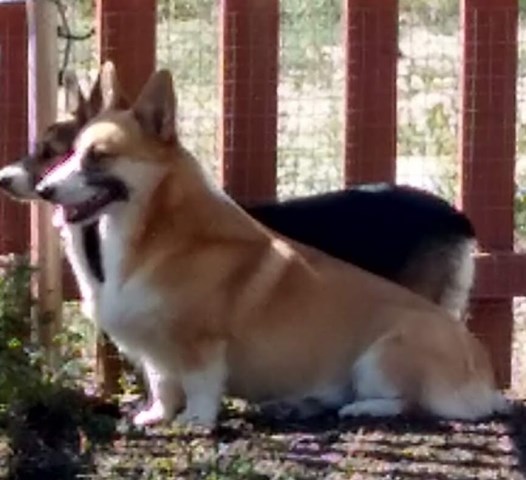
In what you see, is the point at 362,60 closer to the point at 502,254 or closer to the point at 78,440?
the point at 502,254

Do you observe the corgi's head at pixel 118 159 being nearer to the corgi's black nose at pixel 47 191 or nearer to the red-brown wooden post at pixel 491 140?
the corgi's black nose at pixel 47 191

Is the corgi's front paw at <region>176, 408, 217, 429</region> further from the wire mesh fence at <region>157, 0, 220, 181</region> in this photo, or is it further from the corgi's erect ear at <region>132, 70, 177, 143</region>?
the wire mesh fence at <region>157, 0, 220, 181</region>

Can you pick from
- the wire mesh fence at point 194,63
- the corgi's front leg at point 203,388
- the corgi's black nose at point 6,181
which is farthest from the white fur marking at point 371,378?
the wire mesh fence at point 194,63

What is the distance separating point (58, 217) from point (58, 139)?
280mm

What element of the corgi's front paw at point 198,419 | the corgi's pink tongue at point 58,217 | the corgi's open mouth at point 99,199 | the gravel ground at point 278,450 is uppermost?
the corgi's open mouth at point 99,199

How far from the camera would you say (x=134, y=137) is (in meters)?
5.30

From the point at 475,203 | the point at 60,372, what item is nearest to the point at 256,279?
the point at 60,372

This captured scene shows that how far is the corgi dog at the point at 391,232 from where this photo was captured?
19.0ft

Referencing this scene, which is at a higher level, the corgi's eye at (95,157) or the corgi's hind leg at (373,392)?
the corgi's eye at (95,157)

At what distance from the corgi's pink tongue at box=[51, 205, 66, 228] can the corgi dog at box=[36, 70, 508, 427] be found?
0.41 ft

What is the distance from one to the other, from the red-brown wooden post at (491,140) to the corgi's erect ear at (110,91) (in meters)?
1.27

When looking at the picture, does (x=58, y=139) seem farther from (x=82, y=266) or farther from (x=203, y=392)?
(x=203, y=392)

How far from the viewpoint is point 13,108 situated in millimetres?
6074

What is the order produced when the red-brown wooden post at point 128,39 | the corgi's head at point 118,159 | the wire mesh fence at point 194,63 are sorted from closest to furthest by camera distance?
1. the corgi's head at point 118,159
2. the red-brown wooden post at point 128,39
3. the wire mesh fence at point 194,63
